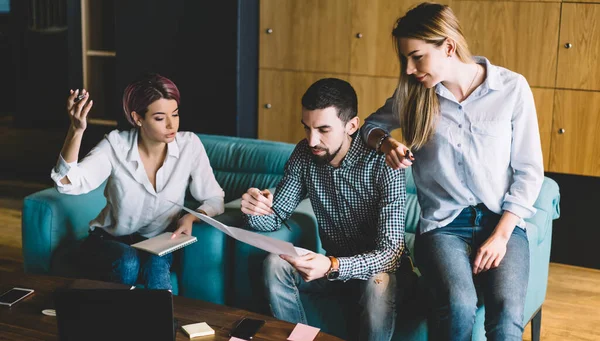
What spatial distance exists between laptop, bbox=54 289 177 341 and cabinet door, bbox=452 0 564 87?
8.94 ft

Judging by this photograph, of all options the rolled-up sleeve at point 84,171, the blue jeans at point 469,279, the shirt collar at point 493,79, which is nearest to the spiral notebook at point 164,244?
the rolled-up sleeve at point 84,171

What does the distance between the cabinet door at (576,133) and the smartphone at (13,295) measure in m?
2.78

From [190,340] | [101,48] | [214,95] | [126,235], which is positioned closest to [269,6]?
[214,95]

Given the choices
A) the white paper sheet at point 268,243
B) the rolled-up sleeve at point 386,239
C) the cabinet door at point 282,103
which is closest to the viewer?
the white paper sheet at point 268,243

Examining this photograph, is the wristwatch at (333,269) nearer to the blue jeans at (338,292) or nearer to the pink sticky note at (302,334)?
the blue jeans at (338,292)

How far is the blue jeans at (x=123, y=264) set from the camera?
2596mm

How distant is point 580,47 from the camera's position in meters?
3.71

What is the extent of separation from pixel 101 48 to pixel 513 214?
3712 mm

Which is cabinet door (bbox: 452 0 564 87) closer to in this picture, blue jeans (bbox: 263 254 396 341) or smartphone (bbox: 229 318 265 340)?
blue jeans (bbox: 263 254 396 341)

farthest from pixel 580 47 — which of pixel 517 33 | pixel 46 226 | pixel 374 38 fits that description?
pixel 46 226

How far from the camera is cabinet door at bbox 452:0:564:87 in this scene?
3775 millimetres

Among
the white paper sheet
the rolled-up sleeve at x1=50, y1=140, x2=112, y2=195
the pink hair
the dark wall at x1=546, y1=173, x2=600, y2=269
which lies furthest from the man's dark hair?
the dark wall at x1=546, y1=173, x2=600, y2=269

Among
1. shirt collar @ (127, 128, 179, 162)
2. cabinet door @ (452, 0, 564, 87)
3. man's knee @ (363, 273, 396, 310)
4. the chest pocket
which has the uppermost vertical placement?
cabinet door @ (452, 0, 564, 87)

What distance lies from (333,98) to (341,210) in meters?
0.39
